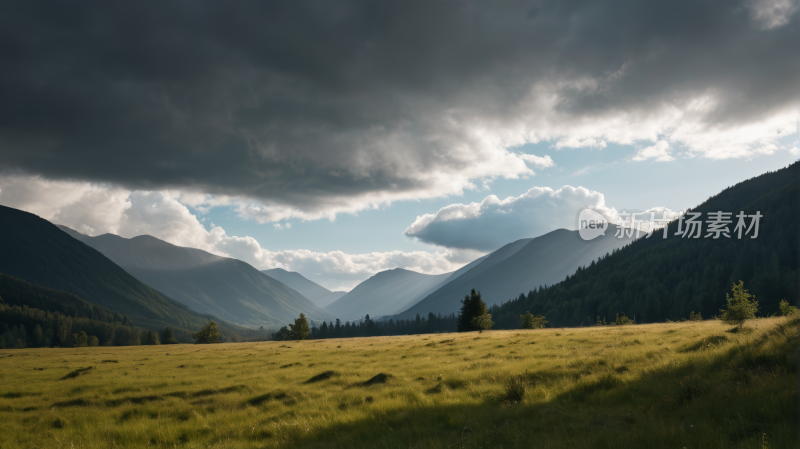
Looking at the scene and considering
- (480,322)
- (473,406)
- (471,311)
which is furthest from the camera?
(471,311)

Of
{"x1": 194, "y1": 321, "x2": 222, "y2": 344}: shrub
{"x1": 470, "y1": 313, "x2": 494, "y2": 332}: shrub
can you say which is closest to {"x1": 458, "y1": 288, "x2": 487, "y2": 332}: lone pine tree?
{"x1": 470, "y1": 313, "x2": 494, "y2": 332}: shrub

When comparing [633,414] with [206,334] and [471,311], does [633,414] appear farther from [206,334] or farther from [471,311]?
[206,334]

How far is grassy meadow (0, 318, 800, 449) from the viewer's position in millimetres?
8031

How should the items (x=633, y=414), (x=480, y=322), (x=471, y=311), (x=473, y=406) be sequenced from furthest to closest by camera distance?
(x=471, y=311) < (x=480, y=322) < (x=473, y=406) < (x=633, y=414)

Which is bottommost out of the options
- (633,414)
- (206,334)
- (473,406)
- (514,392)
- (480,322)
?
(206,334)

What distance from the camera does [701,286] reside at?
6668 inches

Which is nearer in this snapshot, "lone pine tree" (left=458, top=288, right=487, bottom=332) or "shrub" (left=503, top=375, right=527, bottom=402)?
"shrub" (left=503, top=375, right=527, bottom=402)

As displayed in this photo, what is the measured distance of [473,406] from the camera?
12.9m

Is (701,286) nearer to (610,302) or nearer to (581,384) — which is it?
(610,302)

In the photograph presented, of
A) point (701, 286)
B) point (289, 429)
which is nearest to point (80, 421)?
point (289, 429)

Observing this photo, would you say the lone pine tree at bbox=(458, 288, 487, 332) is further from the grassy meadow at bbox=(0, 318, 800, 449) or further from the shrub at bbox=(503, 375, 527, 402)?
the shrub at bbox=(503, 375, 527, 402)

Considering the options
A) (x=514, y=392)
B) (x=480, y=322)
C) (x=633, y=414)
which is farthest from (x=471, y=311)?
(x=633, y=414)

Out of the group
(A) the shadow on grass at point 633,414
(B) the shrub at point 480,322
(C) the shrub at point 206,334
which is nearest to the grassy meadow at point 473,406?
(A) the shadow on grass at point 633,414

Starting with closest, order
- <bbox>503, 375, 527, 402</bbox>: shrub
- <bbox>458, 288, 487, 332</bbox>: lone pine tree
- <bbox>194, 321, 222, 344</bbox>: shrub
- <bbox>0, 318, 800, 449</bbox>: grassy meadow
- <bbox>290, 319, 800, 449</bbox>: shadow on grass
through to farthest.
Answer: <bbox>290, 319, 800, 449</bbox>: shadow on grass
<bbox>0, 318, 800, 449</bbox>: grassy meadow
<bbox>503, 375, 527, 402</bbox>: shrub
<bbox>458, 288, 487, 332</bbox>: lone pine tree
<bbox>194, 321, 222, 344</bbox>: shrub
